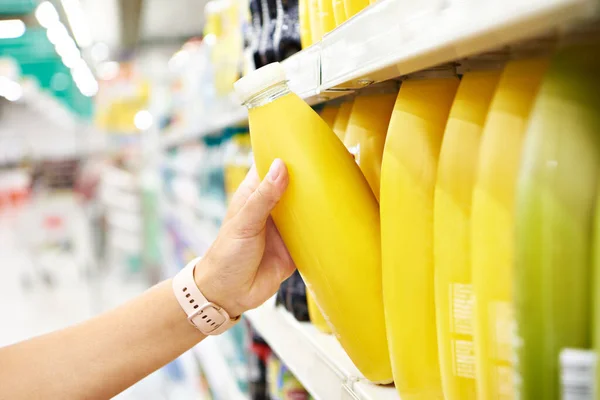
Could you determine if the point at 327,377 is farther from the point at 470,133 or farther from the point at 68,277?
the point at 68,277

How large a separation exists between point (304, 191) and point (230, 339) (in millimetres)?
1702

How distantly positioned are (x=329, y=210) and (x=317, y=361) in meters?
0.34

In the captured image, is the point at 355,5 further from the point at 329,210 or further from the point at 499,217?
the point at 499,217

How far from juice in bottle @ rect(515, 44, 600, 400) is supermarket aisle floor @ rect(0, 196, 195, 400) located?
3598 millimetres

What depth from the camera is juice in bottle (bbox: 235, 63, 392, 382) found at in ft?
2.68

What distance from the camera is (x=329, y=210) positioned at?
0.81 meters

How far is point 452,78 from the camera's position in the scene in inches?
28.8

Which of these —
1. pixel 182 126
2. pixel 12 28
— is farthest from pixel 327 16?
pixel 12 28

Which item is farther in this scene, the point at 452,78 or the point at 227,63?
the point at 227,63

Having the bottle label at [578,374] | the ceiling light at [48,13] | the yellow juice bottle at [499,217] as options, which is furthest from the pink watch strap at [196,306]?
the ceiling light at [48,13]

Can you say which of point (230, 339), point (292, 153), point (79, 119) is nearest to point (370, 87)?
point (292, 153)

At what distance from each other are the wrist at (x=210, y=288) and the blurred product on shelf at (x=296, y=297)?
0.68ft

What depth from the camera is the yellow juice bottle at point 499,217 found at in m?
0.54

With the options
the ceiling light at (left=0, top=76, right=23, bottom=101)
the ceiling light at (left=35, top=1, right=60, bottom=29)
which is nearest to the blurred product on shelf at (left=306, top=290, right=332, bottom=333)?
the ceiling light at (left=35, top=1, right=60, bottom=29)
